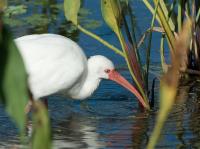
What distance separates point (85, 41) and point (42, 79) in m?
2.46

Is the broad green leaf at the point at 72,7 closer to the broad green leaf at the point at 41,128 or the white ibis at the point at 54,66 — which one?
the white ibis at the point at 54,66

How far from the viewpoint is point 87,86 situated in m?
5.52

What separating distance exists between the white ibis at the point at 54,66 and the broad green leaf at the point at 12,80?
12.4ft

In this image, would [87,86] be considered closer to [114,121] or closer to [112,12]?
[114,121]

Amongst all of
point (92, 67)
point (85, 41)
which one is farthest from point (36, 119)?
point (85, 41)

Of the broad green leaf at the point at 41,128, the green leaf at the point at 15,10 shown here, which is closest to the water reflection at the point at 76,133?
the green leaf at the point at 15,10

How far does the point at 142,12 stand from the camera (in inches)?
332

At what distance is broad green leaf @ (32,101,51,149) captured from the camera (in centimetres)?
110

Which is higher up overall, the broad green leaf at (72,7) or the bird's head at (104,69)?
the broad green leaf at (72,7)

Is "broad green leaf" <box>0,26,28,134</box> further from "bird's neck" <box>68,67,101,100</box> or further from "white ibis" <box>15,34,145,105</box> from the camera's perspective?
"bird's neck" <box>68,67,101,100</box>

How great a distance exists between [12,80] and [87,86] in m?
4.44

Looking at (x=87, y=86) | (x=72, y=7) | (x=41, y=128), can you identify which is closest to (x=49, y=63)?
(x=72, y=7)

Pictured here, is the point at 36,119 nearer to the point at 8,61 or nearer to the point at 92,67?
the point at 8,61

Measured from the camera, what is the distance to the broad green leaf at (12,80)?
1063 millimetres
